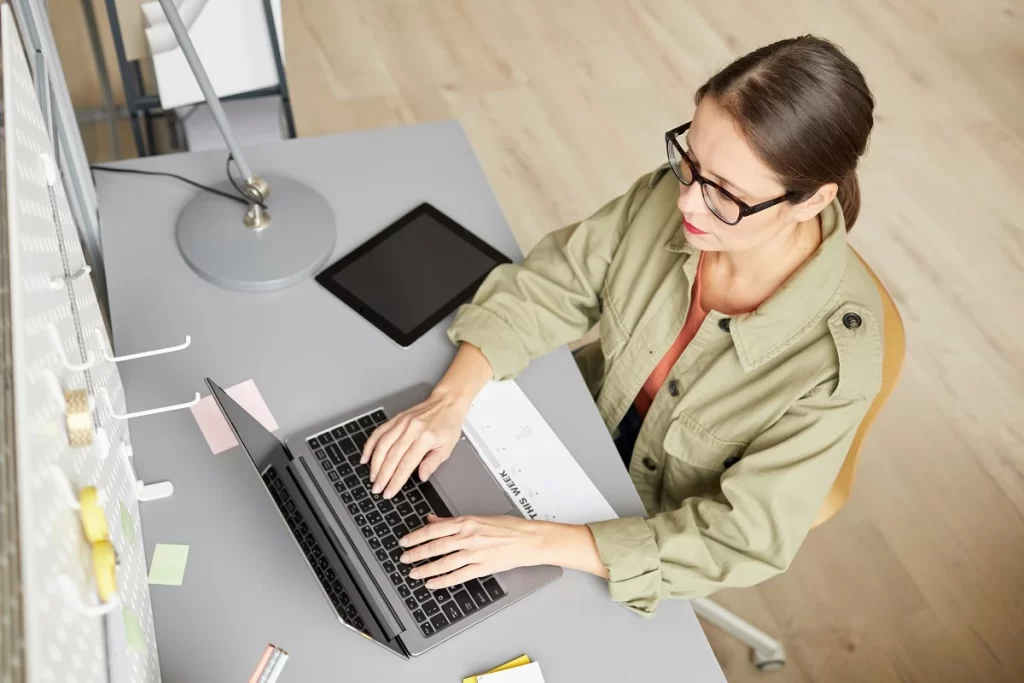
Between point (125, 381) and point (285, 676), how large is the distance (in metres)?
0.49

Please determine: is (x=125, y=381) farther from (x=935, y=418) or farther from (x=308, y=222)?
(x=935, y=418)

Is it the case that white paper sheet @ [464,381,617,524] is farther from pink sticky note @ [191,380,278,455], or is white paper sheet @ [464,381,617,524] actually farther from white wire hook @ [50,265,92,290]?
white wire hook @ [50,265,92,290]

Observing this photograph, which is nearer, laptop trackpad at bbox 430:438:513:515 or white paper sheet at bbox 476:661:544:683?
white paper sheet at bbox 476:661:544:683

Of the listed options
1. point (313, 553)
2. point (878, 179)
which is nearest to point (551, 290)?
point (313, 553)

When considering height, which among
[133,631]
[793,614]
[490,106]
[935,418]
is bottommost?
[793,614]

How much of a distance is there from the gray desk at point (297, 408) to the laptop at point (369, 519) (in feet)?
0.10

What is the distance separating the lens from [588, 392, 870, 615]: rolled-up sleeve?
115cm

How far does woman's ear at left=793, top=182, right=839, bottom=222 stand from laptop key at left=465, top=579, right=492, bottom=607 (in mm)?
623

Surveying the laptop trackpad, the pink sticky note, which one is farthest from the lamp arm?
the laptop trackpad

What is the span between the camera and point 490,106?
290 cm

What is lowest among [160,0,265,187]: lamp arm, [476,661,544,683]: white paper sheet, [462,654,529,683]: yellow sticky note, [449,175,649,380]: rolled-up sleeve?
[476,661,544,683]: white paper sheet

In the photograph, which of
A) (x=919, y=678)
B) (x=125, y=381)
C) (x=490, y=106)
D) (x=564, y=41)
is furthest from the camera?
(x=564, y=41)

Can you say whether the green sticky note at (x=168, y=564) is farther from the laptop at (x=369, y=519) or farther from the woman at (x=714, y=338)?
the woman at (x=714, y=338)

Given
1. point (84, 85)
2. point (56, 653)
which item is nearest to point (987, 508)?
point (56, 653)
